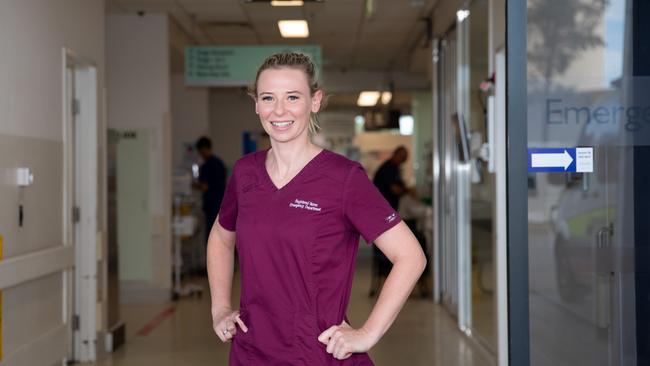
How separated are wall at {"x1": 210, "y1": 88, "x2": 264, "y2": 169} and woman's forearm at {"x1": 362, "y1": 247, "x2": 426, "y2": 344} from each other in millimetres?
13414

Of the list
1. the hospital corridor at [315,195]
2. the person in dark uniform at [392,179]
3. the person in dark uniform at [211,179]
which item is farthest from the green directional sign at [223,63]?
the person in dark uniform at [211,179]

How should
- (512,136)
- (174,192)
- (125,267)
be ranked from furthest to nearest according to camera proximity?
(174,192) < (125,267) < (512,136)

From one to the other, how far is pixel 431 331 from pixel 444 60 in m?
2.87

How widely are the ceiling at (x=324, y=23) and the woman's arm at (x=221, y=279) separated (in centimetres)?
633

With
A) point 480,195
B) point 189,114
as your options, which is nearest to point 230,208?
point 480,195

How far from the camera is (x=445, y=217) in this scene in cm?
830

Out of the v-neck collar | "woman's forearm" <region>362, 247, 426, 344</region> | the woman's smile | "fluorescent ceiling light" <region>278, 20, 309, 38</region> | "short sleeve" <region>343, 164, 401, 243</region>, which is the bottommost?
"woman's forearm" <region>362, 247, 426, 344</region>

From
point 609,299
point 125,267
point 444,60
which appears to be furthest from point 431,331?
point 609,299

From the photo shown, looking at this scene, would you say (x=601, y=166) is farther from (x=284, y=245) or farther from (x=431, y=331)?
(x=431, y=331)

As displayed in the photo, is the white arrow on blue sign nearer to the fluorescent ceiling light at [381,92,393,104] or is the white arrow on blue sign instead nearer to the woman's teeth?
the woman's teeth

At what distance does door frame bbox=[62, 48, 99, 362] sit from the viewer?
5.63 meters

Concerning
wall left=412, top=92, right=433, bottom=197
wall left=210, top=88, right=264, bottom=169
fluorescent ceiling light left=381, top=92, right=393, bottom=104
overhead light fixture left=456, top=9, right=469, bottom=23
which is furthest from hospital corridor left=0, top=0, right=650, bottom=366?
wall left=210, top=88, right=264, bottom=169

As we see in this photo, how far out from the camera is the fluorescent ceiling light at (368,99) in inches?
591

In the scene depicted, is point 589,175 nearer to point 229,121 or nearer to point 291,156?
point 291,156
